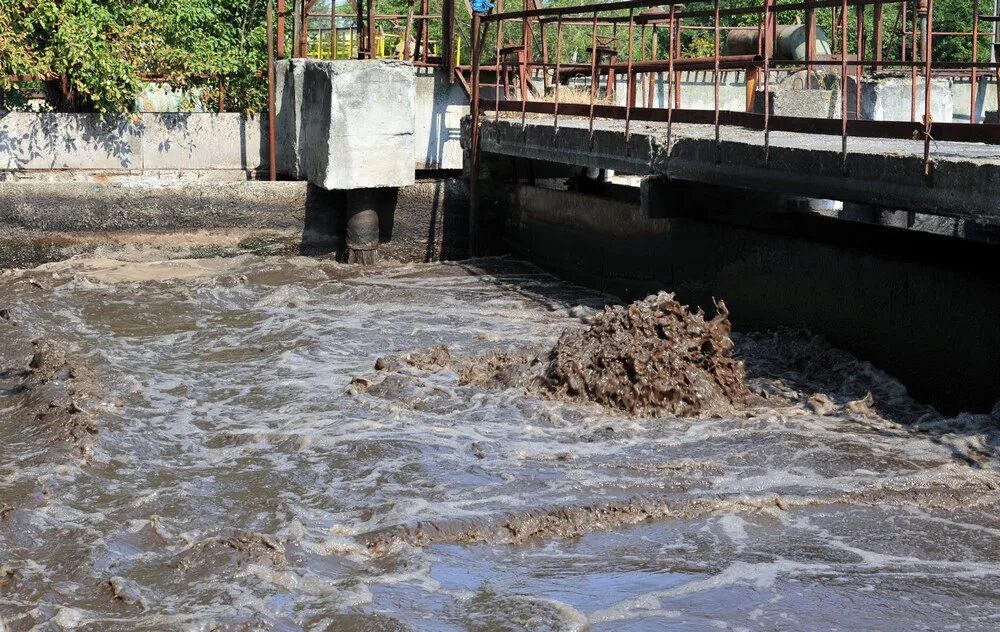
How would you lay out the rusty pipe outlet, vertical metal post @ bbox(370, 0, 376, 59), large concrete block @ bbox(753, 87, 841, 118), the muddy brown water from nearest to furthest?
the muddy brown water → large concrete block @ bbox(753, 87, 841, 118) → the rusty pipe outlet → vertical metal post @ bbox(370, 0, 376, 59)

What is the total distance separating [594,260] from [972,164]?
5687 millimetres

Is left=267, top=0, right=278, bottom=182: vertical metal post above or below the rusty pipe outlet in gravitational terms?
above

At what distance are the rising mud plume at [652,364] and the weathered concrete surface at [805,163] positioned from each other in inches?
44.3

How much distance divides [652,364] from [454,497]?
2.24m

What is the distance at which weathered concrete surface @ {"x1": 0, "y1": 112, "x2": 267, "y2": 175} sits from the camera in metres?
13.6

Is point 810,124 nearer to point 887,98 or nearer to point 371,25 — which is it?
point 887,98

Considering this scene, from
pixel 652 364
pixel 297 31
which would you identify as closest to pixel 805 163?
pixel 652 364

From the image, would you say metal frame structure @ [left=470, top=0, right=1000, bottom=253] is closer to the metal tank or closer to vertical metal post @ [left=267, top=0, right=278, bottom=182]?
the metal tank

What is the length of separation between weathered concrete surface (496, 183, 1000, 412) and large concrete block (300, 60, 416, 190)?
1857 mm

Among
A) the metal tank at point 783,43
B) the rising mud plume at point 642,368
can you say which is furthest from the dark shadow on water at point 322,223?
the metal tank at point 783,43

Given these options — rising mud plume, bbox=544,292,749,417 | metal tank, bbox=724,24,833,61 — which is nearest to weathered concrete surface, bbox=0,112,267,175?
metal tank, bbox=724,24,833,61

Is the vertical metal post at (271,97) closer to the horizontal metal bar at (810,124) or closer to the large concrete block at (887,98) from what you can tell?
the horizontal metal bar at (810,124)

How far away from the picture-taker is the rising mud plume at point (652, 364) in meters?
7.87

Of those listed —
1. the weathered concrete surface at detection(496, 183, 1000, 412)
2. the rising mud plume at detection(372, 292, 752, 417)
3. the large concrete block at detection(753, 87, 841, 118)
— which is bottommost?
the rising mud plume at detection(372, 292, 752, 417)
